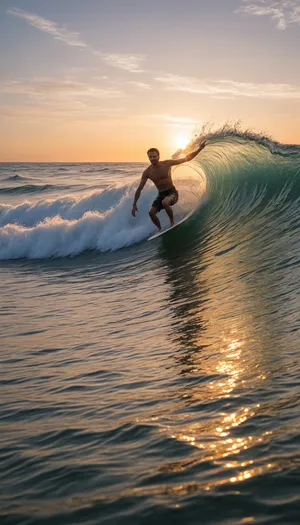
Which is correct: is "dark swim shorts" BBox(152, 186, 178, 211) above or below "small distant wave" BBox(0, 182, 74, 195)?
below

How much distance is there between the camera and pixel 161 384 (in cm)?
400

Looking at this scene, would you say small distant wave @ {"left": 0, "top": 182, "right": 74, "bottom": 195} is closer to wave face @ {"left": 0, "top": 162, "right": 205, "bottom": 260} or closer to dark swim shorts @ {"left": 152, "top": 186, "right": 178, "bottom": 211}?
wave face @ {"left": 0, "top": 162, "right": 205, "bottom": 260}

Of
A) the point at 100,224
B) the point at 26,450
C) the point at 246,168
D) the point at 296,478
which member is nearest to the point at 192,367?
the point at 26,450

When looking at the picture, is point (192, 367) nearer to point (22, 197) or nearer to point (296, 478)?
point (296, 478)

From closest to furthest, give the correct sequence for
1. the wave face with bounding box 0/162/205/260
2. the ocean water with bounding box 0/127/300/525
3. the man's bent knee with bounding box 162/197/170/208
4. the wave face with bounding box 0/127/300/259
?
1. the ocean water with bounding box 0/127/300/525
2. the man's bent knee with bounding box 162/197/170/208
3. the wave face with bounding box 0/127/300/259
4. the wave face with bounding box 0/162/205/260

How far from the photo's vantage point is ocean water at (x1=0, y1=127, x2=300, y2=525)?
246cm

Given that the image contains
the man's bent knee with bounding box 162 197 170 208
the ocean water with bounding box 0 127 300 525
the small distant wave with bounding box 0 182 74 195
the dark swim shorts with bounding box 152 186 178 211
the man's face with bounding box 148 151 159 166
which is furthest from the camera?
the small distant wave with bounding box 0 182 74 195

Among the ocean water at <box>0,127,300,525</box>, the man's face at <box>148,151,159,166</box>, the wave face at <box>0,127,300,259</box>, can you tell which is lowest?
the ocean water at <box>0,127,300,525</box>

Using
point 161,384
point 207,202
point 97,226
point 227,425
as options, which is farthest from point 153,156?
point 227,425

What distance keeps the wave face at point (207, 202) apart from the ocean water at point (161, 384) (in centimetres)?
91

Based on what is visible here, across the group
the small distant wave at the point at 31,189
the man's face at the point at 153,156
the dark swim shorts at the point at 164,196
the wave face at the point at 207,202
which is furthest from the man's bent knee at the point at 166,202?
the small distant wave at the point at 31,189

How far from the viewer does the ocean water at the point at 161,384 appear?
8.09 feet

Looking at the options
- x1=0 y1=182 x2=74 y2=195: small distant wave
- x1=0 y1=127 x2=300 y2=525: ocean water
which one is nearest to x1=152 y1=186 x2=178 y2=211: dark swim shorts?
x1=0 y1=127 x2=300 y2=525: ocean water

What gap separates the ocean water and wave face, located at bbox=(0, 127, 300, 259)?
915 millimetres
